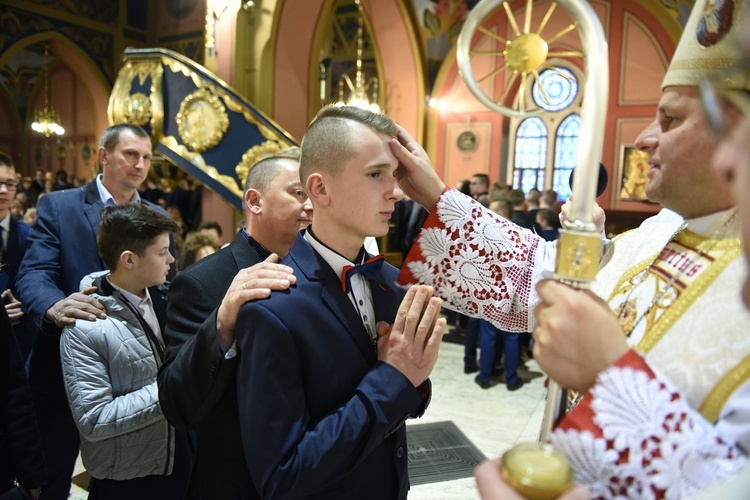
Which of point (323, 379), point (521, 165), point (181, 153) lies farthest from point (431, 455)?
point (521, 165)

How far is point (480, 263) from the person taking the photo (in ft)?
4.53

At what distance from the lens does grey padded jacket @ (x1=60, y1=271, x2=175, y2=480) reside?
1.78 meters

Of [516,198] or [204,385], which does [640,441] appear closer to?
[204,385]

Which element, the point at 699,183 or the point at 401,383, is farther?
the point at 401,383

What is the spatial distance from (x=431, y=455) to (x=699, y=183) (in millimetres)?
2971

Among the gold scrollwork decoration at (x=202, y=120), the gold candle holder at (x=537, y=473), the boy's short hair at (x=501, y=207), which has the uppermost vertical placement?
the gold scrollwork decoration at (x=202, y=120)

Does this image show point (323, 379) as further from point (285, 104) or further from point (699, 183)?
point (285, 104)

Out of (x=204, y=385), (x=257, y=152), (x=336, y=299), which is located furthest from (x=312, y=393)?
(x=257, y=152)

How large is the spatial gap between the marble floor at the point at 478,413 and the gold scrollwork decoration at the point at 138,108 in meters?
3.06

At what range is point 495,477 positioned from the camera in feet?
2.33

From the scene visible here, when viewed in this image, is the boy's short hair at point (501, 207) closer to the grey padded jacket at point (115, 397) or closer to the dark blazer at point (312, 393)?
the grey padded jacket at point (115, 397)

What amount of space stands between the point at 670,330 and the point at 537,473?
0.46 metres

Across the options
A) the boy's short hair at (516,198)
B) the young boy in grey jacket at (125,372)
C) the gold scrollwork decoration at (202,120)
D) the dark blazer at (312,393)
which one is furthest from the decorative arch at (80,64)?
the dark blazer at (312,393)

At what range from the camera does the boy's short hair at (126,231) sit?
6.61 feet
